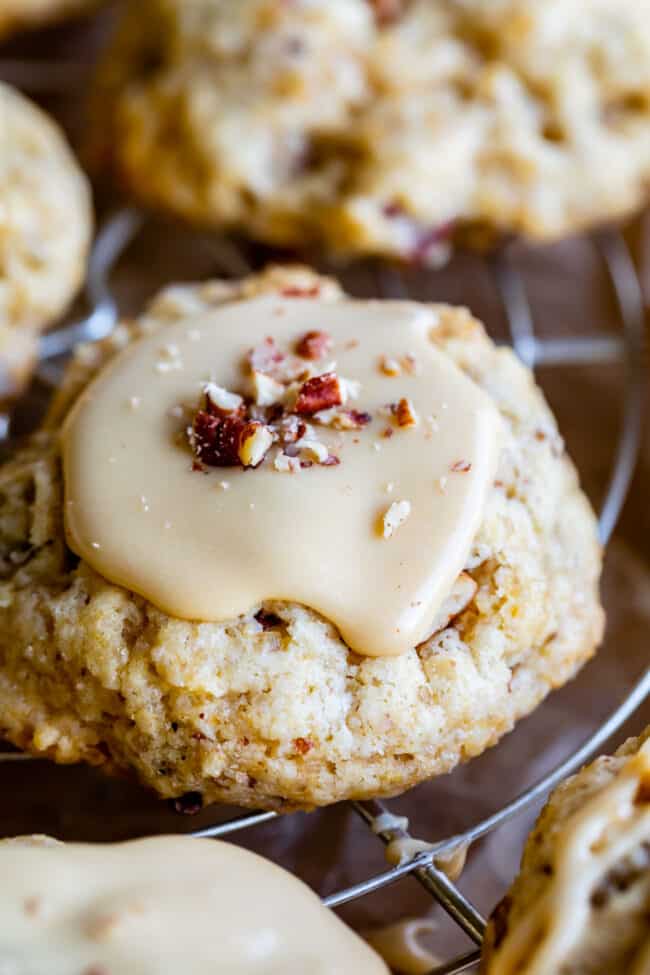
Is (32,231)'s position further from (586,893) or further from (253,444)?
(586,893)

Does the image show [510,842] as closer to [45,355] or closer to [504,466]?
[504,466]

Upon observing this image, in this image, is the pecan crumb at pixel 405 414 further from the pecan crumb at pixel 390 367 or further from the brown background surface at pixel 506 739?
the brown background surface at pixel 506 739

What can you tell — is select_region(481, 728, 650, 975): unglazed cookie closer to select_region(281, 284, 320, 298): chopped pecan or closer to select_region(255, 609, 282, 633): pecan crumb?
select_region(255, 609, 282, 633): pecan crumb

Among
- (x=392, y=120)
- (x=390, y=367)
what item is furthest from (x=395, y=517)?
(x=392, y=120)

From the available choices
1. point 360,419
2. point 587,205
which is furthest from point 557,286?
point 360,419

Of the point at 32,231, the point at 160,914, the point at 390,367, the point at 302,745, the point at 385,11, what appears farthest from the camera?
the point at 385,11
